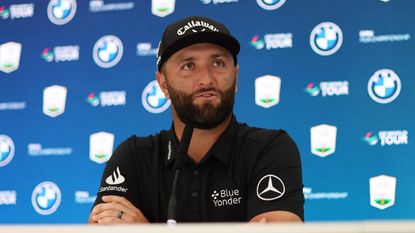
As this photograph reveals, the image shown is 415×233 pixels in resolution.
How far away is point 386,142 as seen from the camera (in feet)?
8.27

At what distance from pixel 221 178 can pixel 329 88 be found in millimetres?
1384

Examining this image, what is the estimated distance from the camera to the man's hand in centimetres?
127

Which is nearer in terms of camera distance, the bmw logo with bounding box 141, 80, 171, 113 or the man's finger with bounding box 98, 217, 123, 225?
the man's finger with bounding box 98, 217, 123, 225

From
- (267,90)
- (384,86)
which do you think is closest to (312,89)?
(267,90)

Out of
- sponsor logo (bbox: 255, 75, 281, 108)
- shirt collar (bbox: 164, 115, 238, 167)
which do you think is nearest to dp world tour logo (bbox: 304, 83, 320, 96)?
sponsor logo (bbox: 255, 75, 281, 108)

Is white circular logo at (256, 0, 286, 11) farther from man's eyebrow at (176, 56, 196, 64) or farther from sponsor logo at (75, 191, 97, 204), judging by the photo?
man's eyebrow at (176, 56, 196, 64)

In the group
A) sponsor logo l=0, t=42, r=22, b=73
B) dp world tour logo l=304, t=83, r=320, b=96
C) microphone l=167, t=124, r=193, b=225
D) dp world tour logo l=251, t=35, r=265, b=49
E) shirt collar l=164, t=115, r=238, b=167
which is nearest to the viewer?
microphone l=167, t=124, r=193, b=225

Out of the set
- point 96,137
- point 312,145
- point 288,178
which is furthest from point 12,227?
point 96,137

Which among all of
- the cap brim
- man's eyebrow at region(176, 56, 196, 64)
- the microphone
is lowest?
the microphone

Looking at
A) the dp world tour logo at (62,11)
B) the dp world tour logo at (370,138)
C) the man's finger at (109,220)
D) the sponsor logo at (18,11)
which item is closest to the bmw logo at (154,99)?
the dp world tour logo at (62,11)

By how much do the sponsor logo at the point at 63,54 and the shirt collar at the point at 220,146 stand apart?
165 cm

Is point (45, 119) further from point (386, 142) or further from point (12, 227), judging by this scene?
point (12, 227)

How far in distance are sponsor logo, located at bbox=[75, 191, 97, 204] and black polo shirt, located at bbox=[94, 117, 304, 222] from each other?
1.44 m

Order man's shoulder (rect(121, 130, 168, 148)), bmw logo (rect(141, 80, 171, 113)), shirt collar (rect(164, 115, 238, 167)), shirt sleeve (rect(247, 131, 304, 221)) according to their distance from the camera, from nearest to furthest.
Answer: shirt sleeve (rect(247, 131, 304, 221)) < shirt collar (rect(164, 115, 238, 167)) < man's shoulder (rect(121, 130, 168, 148)) < bmw logo (rect(141, 80, 171, 113))
